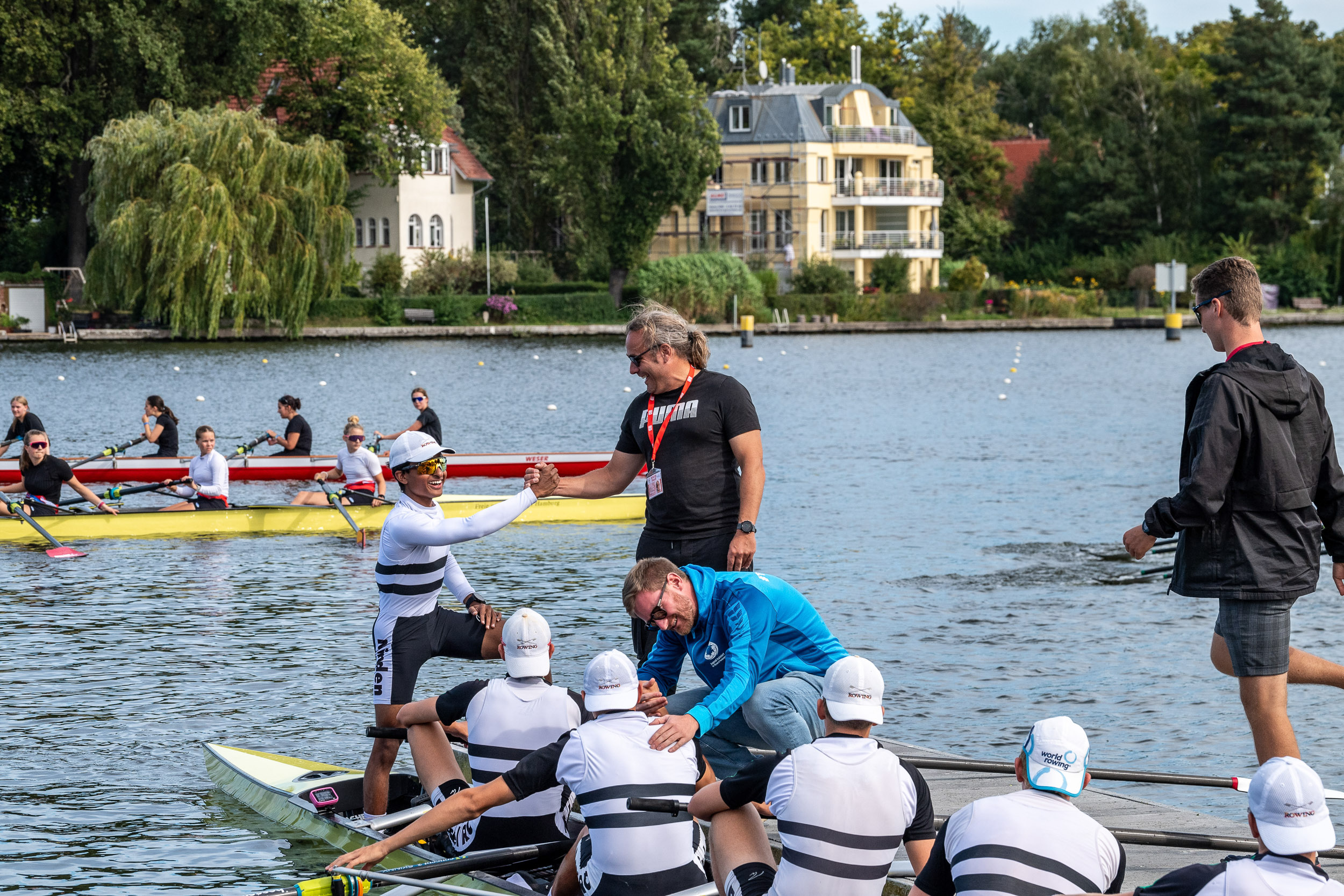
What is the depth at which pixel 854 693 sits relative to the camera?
5.12 metres

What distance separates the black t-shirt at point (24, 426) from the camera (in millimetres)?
20719

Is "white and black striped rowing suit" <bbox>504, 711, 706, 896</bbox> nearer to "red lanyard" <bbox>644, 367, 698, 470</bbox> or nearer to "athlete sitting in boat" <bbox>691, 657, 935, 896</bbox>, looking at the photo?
"athlete sitting in boat" <bbox>691, 657, 935, 896</bbox>

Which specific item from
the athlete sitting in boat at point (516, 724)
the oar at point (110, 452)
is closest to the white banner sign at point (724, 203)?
the oar at point (110, 452)

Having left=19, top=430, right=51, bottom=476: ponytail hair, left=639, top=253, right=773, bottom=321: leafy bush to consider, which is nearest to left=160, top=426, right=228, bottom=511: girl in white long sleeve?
left=19, top=430, right=51, bottom=476: ponytail hair

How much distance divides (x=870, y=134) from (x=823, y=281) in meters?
13.4

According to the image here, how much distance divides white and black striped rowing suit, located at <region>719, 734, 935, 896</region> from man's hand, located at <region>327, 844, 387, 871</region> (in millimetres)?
2096

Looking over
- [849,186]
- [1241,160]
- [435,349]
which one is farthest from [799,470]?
[1241,160]

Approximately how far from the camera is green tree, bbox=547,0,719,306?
70938 millimetres

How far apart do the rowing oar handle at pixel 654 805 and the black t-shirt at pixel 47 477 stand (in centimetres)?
1516

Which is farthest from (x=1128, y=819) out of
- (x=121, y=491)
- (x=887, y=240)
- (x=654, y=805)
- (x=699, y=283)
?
(x=887, y=240)

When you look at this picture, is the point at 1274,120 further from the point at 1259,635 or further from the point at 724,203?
the point at 1259,635

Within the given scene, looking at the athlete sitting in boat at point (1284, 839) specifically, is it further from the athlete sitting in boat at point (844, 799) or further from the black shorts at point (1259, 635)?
the black shorts at point (1259, 635)

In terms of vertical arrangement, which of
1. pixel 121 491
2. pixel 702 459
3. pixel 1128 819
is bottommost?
pixel 1128 819

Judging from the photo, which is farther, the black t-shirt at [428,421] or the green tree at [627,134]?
the green tree at [627,134]
